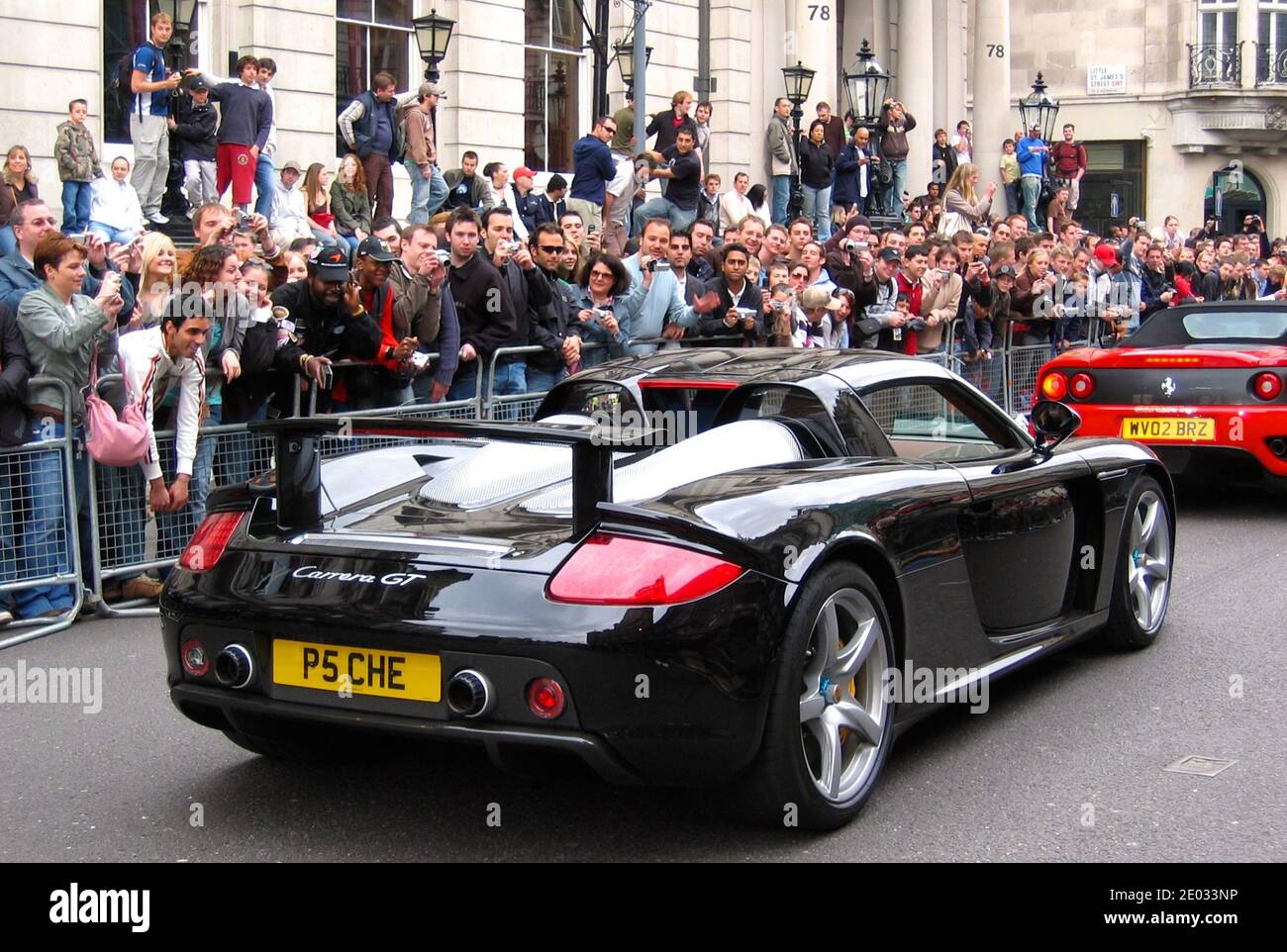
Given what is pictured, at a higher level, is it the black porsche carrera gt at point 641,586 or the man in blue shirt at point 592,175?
the man in blue shirt at point 592,175

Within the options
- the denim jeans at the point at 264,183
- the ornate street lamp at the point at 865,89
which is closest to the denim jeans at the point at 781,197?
the ornate street lamp at the point at 865,89

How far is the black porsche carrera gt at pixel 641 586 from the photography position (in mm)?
4152

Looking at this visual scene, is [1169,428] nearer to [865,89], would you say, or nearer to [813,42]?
[865,89]

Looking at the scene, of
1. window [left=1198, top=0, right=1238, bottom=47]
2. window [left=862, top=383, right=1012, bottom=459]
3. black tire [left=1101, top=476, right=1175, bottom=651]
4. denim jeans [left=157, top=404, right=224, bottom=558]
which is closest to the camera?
window [left=862, top=383, right=1012, bottom=459]

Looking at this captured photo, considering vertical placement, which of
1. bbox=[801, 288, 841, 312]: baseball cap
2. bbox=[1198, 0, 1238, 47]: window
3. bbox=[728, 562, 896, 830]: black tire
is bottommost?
bbox=[728, 562, 896, 830]: black tire

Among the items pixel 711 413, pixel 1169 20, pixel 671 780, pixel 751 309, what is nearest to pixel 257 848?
pixel 671 780

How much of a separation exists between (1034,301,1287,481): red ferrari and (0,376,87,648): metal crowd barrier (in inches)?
241

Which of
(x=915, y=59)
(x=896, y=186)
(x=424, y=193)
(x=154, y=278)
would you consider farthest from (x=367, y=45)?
(x=915, y=59)

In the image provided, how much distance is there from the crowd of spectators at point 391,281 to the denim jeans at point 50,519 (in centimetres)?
2

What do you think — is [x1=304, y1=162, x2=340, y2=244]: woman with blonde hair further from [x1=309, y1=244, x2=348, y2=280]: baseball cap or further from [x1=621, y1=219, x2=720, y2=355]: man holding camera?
[x1=309, y1=244, x2=348, y2=280]: baseball cap

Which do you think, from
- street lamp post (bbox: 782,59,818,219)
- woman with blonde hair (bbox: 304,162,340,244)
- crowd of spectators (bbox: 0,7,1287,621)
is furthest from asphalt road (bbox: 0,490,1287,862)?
street lamp post (bbox: 782,59,818,219)

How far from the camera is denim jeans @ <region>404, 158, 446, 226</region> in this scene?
56.3ft

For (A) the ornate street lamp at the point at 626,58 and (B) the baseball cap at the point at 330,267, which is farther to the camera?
(A) the ornate street lamp at the point at 626,58

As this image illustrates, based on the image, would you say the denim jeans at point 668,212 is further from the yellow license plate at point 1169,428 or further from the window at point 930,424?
the window at point 930,424
